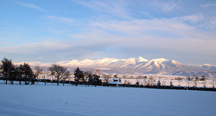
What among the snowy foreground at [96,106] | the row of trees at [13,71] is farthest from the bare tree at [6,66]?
the snowy foreground at [96,106]

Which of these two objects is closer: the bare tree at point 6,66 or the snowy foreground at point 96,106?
the snowy foreground at point 96,106

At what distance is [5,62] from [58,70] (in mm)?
14182

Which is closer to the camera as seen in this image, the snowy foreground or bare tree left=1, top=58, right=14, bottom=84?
the snowy foreground

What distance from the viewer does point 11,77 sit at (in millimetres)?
45469

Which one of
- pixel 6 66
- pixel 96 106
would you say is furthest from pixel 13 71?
pixel 96 106

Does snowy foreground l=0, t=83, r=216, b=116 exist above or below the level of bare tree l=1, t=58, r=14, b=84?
below

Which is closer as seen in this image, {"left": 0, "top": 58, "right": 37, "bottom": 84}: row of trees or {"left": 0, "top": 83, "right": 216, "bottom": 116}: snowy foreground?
{"left": 0, "top": 83, "right": 216, "bottom": 116}: snowy foreground

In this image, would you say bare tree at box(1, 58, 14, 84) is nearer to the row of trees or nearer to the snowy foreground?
the row of trees

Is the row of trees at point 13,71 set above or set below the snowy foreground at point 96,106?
above

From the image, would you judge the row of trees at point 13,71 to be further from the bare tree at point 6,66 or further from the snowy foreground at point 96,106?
the snowy foreground at point 96,106

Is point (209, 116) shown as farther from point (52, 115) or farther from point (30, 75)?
point (30, 75)

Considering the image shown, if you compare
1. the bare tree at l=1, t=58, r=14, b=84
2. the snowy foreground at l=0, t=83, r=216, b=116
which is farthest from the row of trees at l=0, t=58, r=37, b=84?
the snowy foreground at l=0, t=83, r=216, b=116

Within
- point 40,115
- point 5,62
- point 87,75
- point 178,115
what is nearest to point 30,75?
point 5,62

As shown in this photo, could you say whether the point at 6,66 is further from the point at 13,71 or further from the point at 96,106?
the point at 96,106
